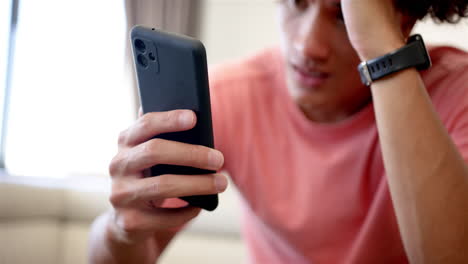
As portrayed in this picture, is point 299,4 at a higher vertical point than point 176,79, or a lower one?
higher

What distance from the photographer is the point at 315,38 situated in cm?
68

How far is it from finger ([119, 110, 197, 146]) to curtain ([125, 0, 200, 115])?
0.12m

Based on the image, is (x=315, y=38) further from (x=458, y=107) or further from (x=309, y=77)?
(x=458, y=107)

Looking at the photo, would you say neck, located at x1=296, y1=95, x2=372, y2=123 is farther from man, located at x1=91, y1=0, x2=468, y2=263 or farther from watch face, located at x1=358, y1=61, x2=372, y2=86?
watch face, located at x1=358, y1=61, x2=372, y2=86

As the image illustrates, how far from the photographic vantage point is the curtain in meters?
0.88

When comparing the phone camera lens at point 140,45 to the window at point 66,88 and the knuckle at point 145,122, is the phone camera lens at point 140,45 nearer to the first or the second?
the knuckle at point 145,122

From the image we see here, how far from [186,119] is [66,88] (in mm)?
637

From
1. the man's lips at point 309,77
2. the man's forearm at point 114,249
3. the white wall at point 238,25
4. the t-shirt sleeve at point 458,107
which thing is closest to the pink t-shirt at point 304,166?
the t-shirt sleeve at point 458,107

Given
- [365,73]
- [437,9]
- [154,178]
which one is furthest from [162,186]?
[437,9]

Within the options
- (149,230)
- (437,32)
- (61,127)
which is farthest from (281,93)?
(437,32)

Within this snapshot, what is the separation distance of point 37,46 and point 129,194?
14.1 inches

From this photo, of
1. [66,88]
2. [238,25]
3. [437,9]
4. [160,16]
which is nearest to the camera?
[437,9]

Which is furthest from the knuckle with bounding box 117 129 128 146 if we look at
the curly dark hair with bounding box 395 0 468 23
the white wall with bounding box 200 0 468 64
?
the white wall with bounding box 200 0 468 64

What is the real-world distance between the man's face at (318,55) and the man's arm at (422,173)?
0.14 m
